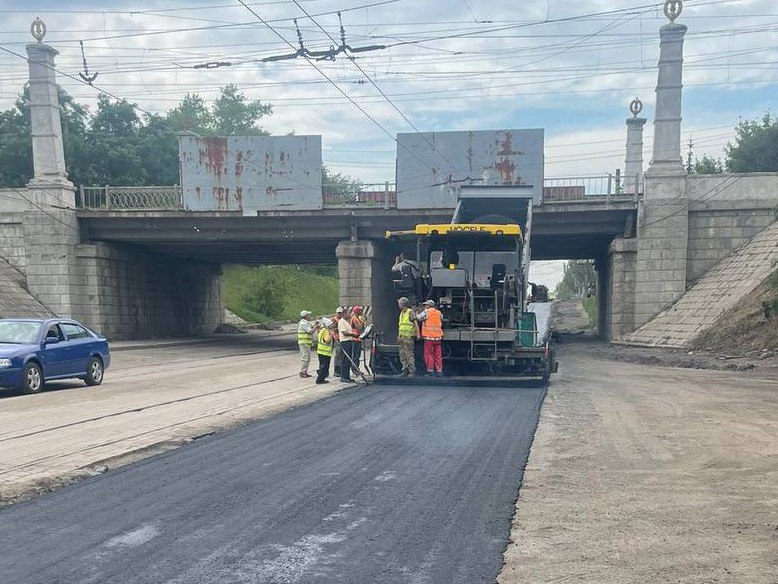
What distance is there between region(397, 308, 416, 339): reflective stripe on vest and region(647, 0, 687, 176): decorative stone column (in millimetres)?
17020

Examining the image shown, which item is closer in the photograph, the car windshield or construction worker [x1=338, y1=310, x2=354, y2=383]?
the car windshield

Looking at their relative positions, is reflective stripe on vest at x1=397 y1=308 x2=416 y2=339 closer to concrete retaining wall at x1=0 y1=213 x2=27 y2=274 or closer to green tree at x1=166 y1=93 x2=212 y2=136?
concrete retaining wall at x1=0 y1=213 x2=27 y2=274

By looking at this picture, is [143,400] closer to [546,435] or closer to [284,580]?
[546,435]

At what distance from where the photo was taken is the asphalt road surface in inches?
168

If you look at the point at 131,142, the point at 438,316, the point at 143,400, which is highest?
the point at 131,142

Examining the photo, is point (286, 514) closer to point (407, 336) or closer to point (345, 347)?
point (407, 336)

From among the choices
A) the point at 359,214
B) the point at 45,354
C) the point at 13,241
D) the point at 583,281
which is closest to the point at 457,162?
the point at 359,214

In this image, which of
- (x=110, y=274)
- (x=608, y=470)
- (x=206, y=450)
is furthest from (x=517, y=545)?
(x=110, y=274)

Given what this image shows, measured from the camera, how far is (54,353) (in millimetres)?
13547

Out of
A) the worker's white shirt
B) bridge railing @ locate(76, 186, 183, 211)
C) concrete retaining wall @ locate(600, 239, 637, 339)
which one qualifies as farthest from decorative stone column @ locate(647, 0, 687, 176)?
bridge railing @ locate(76, 186, 183, 211)

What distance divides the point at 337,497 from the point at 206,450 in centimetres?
243

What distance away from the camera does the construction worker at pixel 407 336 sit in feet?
47.4

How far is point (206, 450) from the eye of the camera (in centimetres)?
762

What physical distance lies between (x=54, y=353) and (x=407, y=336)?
7332 millimetres
